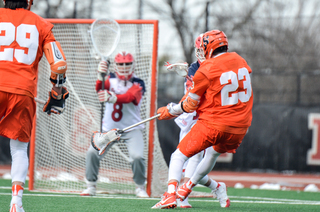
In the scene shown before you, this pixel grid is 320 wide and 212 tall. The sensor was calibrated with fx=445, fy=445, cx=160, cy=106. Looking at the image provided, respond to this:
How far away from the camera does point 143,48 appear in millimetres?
5605

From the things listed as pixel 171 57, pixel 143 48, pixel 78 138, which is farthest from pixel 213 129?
pixel 171 57

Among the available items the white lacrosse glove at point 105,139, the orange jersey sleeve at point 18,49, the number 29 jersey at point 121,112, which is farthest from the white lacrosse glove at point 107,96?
the orange jersey sleeve at point 18,49

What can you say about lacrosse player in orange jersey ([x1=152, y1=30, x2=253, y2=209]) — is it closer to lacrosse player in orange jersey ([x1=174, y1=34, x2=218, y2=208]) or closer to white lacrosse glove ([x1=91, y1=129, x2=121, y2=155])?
lacrosse player in orange jersey ([x1=174, y1=34, x2=218, y2=208])

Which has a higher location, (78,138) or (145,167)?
Result: (78,138)

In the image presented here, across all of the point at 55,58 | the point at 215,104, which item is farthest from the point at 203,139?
the point at 55,58

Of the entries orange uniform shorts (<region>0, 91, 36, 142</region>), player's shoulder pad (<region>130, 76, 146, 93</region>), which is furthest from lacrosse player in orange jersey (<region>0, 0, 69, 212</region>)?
player's shoulder pad (<region>130, 76, 146, 93</region>)

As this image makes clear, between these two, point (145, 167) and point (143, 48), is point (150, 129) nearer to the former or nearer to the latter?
point (145, 167)

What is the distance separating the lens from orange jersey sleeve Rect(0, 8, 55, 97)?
3219mm

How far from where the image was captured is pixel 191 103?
386cm

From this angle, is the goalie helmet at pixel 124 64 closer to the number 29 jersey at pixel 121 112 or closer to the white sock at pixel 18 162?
the number 29 jersey at pixel 121 112

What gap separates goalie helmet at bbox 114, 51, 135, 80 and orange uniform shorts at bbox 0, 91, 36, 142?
2181 mm

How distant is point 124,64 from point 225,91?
1871mm

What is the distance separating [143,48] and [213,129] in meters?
2.15

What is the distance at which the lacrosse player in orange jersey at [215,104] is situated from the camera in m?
3.77
